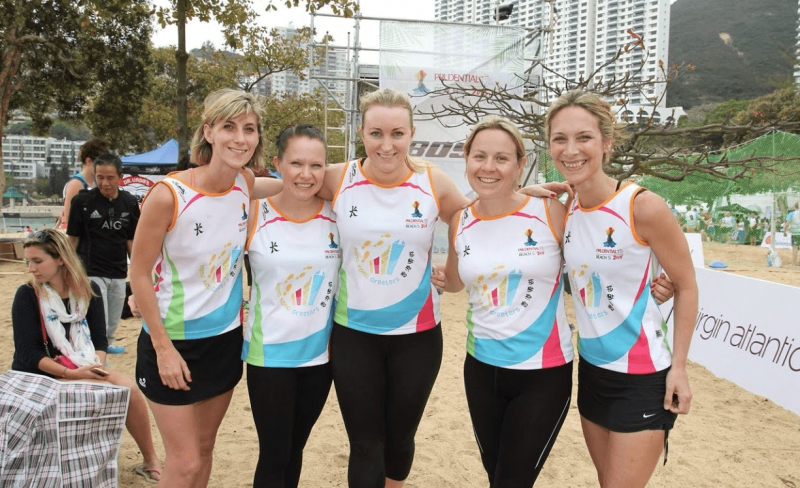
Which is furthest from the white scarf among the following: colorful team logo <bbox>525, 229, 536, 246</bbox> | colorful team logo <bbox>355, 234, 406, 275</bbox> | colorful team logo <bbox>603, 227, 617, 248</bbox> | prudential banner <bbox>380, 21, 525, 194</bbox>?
prudential banner <bbox>380, 21, 525, 194</bbox>

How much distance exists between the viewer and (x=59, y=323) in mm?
3135

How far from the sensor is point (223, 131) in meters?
2.42

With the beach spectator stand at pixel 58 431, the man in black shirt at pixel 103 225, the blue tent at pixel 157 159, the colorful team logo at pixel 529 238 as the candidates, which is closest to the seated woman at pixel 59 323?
the beach spectator stand at pixel 58 431

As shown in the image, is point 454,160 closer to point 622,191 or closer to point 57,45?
point 622,191

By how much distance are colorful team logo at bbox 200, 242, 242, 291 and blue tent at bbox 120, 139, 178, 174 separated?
12.1m

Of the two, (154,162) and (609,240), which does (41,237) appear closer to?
(609,240)

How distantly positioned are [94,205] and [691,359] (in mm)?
6290

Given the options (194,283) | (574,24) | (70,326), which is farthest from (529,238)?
(574,24)

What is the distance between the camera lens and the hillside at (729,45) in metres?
90.5

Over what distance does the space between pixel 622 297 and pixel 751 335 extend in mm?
3815

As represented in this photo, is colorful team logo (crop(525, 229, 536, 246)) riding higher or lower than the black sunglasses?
higher

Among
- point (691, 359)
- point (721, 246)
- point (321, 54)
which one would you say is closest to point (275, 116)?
point (321, 54)

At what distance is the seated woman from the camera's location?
3.02 metres

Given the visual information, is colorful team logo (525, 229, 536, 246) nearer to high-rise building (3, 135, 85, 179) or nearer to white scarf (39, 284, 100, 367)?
white scarf (39, 284, 100, 367)
